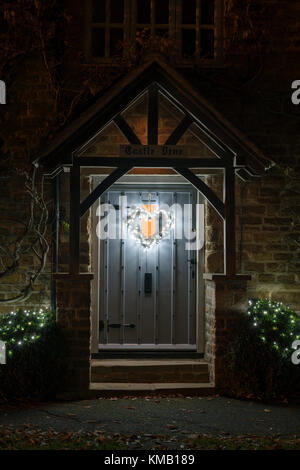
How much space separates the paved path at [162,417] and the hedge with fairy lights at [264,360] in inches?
11.5

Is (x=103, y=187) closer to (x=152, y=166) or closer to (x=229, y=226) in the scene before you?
(x=152, y=166)

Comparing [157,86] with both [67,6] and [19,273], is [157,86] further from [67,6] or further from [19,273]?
[19,273]

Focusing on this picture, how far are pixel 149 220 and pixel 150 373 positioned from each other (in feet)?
7.96

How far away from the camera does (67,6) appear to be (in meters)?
9.58

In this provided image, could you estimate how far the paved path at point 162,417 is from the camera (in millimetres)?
6270

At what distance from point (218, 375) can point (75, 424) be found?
92.7 inches

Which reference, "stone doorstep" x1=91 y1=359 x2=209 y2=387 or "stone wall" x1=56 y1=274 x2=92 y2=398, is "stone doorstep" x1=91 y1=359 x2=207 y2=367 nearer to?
"stone doorstep" x1=91 y1=359 x2=209 y2=387

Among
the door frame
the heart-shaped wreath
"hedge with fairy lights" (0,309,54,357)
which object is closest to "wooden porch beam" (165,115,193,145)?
the door frame

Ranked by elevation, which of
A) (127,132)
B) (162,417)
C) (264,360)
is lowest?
(162,417)

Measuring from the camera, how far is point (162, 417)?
22.2ft

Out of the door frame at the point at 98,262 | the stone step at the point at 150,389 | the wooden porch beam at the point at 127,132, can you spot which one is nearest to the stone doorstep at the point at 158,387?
the stone step at the point at 150,389

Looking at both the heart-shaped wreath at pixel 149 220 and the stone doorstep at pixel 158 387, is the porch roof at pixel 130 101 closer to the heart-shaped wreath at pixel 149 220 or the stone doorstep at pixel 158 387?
the heart-shaped wreath at pixel 149 220

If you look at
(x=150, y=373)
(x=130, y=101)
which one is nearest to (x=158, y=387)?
(x=150, y=373)

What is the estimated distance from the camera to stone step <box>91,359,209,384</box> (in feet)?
27.9
